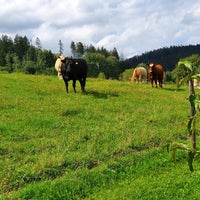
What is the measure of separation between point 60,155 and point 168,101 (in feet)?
36.4

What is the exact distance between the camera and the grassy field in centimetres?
709

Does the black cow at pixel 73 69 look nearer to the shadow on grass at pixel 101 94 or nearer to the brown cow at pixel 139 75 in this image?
the shadow on grass at pixel 101 94

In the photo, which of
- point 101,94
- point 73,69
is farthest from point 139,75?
point 73,69

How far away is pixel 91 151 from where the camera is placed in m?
9.12

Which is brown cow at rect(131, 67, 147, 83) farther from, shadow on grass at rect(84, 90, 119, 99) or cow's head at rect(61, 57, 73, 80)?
cow's head at rect(61, 57, 73, 80)

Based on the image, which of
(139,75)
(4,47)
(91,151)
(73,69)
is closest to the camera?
(91,151)

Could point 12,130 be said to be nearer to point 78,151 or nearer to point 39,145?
point 39,145

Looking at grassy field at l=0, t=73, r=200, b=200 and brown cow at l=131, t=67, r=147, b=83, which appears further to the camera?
brown cow at l=131, t=67, r=147, b=83

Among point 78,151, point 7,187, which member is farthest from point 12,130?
point 7,187


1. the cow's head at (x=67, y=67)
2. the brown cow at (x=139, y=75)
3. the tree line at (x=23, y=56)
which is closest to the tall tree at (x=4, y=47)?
the tree line at (x=23, y=56)

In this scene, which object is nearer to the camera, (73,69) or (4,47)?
(73,69)

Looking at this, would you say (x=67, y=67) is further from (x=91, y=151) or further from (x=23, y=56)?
(x=23, y=56)

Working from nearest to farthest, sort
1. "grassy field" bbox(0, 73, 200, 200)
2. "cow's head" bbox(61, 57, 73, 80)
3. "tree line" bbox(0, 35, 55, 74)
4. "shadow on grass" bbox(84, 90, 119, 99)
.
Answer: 1. "grassy field" bbox(0, 73, 200, 200)
2. "shadow on grass" bbox(84, 90, 119, 99)
3. "cow's head" bbox(61, 57, 73, 80)
4. "tree line" bbox(0, 35, 55, 74)

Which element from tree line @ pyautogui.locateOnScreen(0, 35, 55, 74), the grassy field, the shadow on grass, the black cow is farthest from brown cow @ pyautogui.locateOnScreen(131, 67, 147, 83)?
tree line @ pyautogui.locateOnScreen(0, 35, 55, 74)
